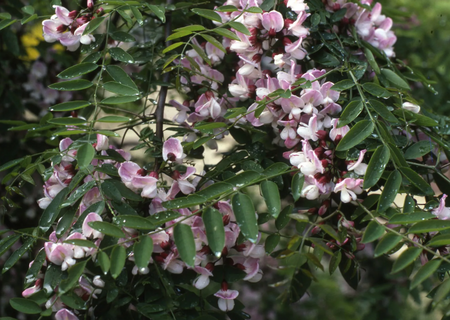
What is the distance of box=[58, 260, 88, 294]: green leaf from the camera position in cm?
73

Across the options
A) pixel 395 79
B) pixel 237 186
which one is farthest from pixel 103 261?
pixel 395 79

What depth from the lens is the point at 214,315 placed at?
2.95 ft

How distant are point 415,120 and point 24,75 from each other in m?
1.29

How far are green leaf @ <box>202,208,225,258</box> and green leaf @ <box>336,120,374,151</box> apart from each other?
23 cm

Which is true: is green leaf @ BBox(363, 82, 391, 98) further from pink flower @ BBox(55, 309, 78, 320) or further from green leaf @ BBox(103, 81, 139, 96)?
pink flower @ BBox(55, 309, 78, 320)

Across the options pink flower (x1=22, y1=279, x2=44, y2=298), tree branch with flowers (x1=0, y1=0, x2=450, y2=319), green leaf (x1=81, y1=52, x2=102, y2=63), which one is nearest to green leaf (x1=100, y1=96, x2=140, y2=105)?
tree branch with flowers (x1=0, y1=0, x2=450, y2=319)

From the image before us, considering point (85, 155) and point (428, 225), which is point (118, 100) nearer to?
point (85, 155)

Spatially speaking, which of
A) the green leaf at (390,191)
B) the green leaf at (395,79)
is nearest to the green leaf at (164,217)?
the green leaf at (390,191)

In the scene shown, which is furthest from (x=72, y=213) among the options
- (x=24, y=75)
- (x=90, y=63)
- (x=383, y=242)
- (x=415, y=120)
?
(x=24, y=75)

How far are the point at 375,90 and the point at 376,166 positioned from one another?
18cm

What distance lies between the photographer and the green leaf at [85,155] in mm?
787

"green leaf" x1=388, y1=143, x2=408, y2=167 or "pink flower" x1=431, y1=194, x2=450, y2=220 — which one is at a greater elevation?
"green leaf" x1=388, y1=143, x2=408, y2=167

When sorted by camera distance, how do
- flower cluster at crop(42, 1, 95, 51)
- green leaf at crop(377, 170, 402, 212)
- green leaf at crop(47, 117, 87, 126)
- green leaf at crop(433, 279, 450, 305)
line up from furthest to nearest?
flower cluster at crop(42, 1, 95, 51), green leaf at crop(47, 117, 87, 126), green leaf at crop(377, 170, 402, 212), green leaf at crop(433, 279, 450, 305)

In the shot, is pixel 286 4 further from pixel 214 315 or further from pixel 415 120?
pixel 214 315
